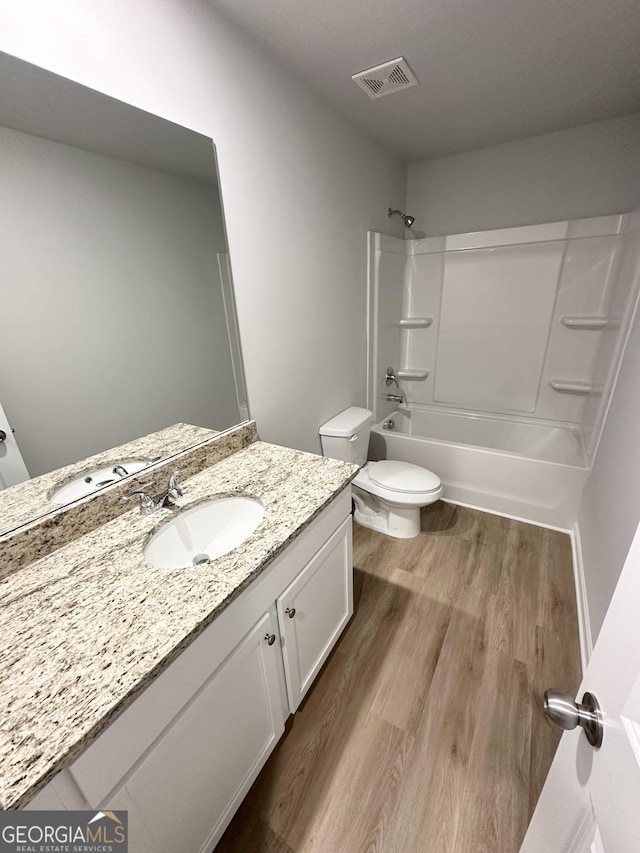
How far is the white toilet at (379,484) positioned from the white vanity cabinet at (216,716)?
0.76m

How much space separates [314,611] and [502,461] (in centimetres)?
157

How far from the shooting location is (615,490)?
1445mm

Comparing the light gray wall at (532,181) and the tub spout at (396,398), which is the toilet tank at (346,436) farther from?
the light gray wall at (532,181)

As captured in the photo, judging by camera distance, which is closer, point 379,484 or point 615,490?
point 615,490

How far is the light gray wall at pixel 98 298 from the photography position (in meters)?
0.83

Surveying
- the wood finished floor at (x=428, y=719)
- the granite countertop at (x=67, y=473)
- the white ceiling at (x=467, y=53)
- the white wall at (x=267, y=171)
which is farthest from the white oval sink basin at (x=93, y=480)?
the white ceiling at (x=467, y=53)

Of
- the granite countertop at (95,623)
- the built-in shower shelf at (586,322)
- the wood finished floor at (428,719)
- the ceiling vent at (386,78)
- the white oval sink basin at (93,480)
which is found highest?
the ceiling vent at (386,78)

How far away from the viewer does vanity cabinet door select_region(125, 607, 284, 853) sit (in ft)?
2.32

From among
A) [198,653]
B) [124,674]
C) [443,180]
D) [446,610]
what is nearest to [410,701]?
[446,610]

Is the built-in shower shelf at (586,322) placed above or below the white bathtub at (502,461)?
above

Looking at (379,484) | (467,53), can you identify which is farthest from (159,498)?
(467,53)

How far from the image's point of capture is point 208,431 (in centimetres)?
138

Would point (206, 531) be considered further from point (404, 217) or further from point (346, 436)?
point (404, 217)

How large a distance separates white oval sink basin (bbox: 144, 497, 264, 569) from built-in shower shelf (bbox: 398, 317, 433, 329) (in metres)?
2.25
